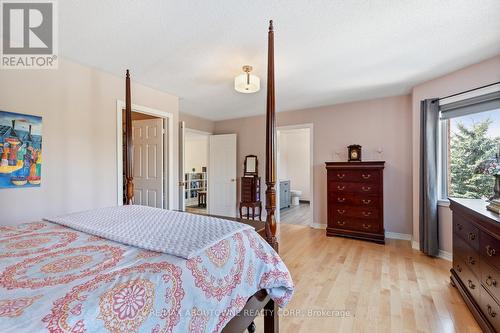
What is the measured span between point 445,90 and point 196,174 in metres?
6.24

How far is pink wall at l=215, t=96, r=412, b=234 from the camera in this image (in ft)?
12.0

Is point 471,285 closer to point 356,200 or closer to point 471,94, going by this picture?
point 356,200

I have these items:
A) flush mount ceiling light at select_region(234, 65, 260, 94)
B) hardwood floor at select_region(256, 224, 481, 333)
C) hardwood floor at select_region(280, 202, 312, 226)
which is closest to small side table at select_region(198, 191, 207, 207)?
hardwood floor at select_region(280, 202, 312, 226)

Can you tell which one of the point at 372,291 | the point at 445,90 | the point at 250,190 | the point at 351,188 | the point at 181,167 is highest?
the point at 445,90

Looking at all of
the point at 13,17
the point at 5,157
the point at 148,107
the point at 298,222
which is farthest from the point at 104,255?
the point at 298,222

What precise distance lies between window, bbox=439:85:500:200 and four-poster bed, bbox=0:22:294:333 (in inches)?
107

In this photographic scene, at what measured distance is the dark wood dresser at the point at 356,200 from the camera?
3520 millimetres

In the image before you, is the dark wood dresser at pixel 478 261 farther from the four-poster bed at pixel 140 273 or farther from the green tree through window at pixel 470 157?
the four-poster bed at pixel 140 273

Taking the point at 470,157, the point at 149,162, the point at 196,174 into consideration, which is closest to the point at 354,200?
the point at 470,157

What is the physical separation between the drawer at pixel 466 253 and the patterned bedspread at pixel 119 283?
1.64 meters

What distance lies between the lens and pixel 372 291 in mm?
2199

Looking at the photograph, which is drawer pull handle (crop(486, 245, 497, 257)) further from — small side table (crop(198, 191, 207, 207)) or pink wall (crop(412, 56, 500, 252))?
small side table (crop(198, 191, 207, 207))

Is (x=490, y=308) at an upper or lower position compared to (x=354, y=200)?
lower

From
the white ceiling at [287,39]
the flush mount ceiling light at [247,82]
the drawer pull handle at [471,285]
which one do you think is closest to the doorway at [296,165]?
the white ceiling at [287,39]
